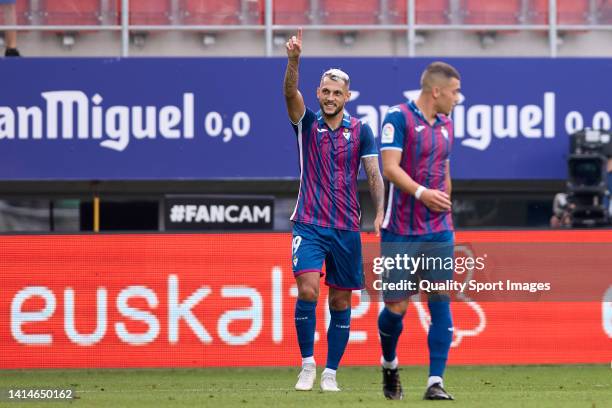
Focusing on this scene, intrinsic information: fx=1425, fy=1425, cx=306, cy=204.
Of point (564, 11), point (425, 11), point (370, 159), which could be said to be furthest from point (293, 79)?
point (564, 11)

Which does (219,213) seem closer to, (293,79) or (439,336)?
(293,79)

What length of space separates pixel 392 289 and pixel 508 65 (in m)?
8.57

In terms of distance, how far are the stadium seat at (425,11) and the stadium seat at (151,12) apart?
257 centimetres

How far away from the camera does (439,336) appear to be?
7.81 m

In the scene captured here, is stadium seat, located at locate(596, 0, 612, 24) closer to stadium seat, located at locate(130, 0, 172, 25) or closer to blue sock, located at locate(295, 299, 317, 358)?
stadium seat, located at locate(130, 0, 172, 25)

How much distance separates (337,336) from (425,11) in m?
8.32

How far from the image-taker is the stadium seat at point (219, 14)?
16.3 m

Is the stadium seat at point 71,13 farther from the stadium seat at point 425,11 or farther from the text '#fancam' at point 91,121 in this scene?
the stadium seat at point 425,11

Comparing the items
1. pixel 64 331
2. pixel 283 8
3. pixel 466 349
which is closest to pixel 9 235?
pixel 64 331

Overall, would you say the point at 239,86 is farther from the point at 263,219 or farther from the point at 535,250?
the point at 535,250

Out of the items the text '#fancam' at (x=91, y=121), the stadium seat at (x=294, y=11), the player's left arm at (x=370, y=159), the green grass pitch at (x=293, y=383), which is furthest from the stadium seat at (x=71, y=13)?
the player's left arm at (x=370, y=159)

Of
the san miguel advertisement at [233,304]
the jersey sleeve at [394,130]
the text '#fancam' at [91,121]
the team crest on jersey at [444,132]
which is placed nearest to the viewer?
the jersey sleeve at [394,130]

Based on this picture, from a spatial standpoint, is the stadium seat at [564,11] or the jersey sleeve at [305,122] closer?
the jersey sleeve at [305,122]

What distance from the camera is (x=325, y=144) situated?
867cm
